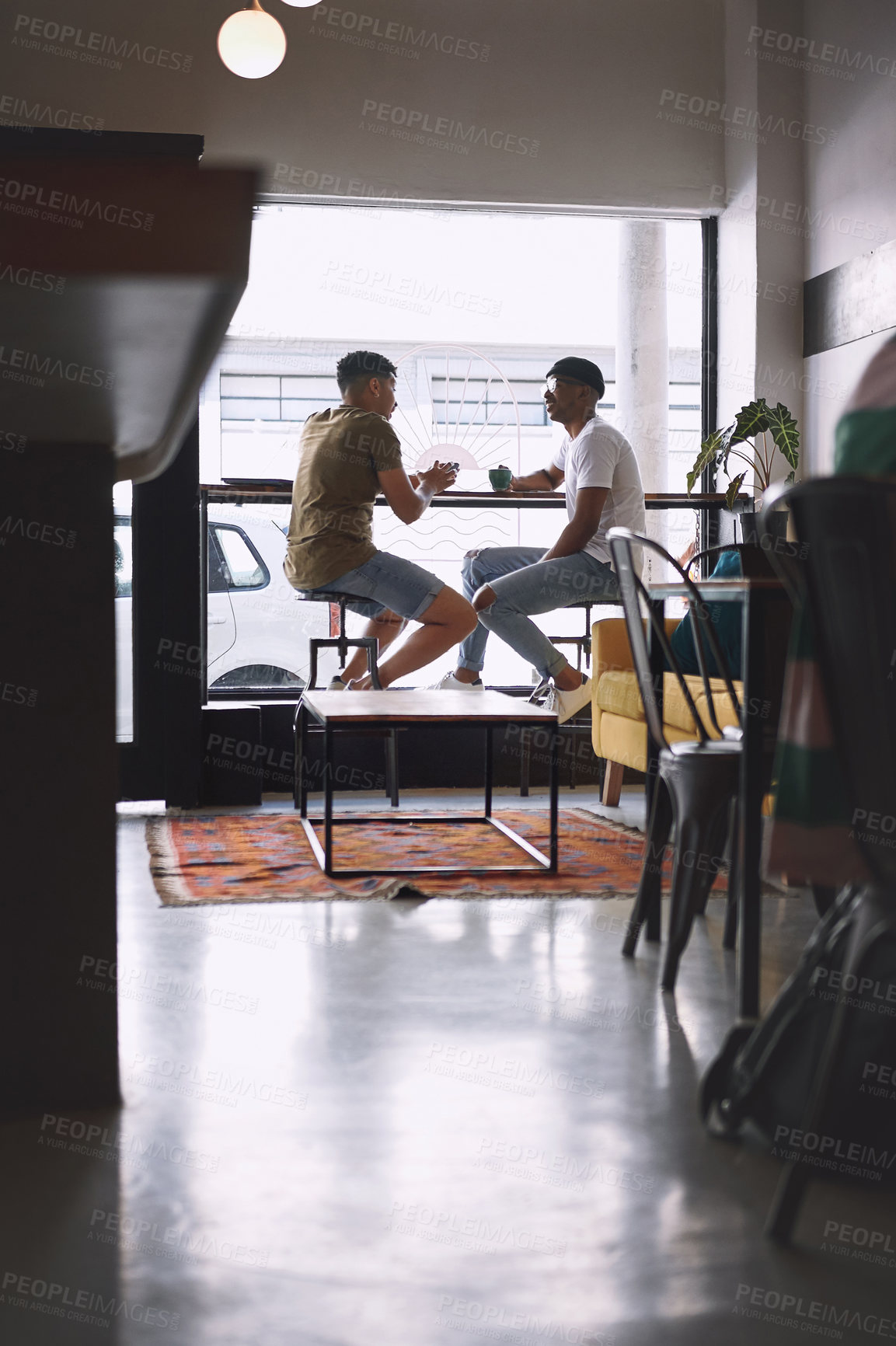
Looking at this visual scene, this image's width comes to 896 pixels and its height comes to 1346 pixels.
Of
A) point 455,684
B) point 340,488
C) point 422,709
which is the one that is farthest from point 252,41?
point 422,709

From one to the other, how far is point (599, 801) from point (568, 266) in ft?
8.49

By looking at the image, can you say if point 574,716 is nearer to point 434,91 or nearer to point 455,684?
point 455,684

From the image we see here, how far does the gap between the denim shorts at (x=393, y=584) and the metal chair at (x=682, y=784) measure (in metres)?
1.74

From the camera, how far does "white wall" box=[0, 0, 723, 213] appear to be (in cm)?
441

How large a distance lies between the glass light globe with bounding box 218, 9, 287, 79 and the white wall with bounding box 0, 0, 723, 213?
59 cm

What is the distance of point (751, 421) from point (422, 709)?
7.64 ft

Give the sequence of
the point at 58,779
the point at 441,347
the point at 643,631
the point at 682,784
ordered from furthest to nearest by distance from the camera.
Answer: the point at 441,347 < the point at 643,631 < the point at 682,784 < the point at 58,779

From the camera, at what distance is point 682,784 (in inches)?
80.0

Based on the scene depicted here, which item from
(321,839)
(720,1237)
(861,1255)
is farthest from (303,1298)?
(321,839)

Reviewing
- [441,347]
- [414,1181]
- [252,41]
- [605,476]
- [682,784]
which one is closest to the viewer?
[414,1181]

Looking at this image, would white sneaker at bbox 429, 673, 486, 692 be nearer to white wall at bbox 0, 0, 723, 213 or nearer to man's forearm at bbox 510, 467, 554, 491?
man's forearm at bbox 510, 467, 554, 491

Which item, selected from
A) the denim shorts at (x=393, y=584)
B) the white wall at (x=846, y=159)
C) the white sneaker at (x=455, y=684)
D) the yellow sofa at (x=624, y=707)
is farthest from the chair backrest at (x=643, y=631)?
the white wall at (x=846, y=159)

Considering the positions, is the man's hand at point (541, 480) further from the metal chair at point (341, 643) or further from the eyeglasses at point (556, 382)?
the metal chair at point (341, 643)

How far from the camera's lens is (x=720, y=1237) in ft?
3.81
